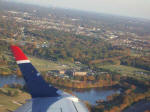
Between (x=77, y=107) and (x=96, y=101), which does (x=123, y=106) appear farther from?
(x=77, y=107)

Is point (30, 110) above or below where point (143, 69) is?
above

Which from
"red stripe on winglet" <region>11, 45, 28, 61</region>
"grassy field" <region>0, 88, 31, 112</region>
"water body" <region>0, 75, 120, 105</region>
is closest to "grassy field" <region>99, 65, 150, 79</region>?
"water body" <region>0, 75, 120, 105</region>

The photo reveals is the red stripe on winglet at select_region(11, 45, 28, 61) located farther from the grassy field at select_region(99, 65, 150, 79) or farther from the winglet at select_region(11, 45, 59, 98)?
the grassy field at select_region(99, 65, 150, 79)

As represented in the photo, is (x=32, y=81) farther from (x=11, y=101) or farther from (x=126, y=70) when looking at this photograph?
(x=126, y=70)

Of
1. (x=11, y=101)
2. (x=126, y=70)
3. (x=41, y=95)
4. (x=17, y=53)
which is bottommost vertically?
(x=126, y=70)

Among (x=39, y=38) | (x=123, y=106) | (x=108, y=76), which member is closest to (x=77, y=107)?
(x=123, y=106)

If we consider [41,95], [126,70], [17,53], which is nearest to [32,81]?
[41,95]
